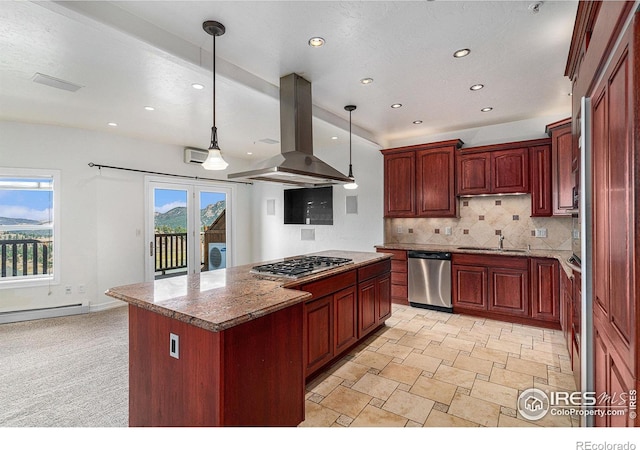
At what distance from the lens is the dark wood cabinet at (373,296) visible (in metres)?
3.22

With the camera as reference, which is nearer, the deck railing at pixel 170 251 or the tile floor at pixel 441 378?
the tile floor at pixel 441 378

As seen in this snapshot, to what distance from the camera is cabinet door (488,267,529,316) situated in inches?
153

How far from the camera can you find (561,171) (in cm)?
371

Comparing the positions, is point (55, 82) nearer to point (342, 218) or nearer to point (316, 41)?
point (316, 41)

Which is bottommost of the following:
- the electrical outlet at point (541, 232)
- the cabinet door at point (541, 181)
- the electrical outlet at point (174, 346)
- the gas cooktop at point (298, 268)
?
the electrical outlet at point (174, 346)

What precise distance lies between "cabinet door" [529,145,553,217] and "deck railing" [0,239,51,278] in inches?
270

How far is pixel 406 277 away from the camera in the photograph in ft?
15.5

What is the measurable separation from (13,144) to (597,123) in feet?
20.0

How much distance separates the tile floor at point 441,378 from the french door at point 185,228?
13.4 ft

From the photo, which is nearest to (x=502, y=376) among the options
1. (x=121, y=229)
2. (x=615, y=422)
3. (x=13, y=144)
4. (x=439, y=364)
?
(x=439, y=364)

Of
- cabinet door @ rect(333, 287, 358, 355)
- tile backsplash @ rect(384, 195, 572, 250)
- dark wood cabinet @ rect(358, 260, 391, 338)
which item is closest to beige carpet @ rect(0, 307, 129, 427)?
cabinet door @ rect(333, 287, 358, 355)

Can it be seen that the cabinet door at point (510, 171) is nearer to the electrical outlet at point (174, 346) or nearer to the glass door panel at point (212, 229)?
the electrical outlet at point (174, 346)

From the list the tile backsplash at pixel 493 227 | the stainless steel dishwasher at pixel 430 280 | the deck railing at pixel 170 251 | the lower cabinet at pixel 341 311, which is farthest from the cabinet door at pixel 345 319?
the deck railing at pixel 170 251

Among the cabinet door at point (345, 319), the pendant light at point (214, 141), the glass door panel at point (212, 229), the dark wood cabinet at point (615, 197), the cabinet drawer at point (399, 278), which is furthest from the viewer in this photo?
the glass door panel at point (212, 229)
